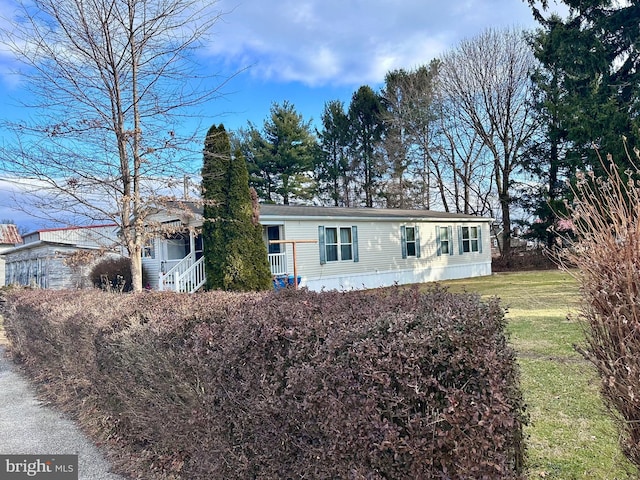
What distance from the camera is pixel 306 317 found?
2318 mm

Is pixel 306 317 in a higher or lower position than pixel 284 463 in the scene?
higher

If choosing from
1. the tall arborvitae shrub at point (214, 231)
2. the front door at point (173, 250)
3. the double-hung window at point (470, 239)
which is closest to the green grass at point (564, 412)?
the tall arborvitae shrub at point (214, 231)

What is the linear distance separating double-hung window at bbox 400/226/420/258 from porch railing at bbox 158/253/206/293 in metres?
8.24

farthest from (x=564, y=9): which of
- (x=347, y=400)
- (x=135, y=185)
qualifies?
(x=347, y=400)

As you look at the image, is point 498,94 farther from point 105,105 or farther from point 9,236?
point 9,236

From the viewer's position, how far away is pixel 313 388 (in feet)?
6.24

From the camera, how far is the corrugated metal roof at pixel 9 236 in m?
30.3

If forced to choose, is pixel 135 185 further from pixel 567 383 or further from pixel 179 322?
pixel 567 383

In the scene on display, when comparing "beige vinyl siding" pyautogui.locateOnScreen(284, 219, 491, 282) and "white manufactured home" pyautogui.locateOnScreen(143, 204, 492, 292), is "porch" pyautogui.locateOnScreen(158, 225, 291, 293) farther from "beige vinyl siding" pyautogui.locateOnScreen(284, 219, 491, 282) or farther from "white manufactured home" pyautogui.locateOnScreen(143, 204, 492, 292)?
"beige vinyl siding" pyautogui.locateOnScreen(284, 219, 491, 282)

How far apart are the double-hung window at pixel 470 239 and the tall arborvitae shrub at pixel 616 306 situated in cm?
1835

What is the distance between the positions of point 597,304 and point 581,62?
2002 cm

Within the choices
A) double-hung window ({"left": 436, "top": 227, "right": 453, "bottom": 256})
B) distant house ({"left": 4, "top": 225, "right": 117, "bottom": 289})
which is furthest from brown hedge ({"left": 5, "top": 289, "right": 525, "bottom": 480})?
double-hung window ({"left": 436, "top": 227, "right": 453, "bottom": 256})

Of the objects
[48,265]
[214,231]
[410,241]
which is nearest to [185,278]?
[214,231]

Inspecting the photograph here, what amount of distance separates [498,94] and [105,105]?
858 inches
